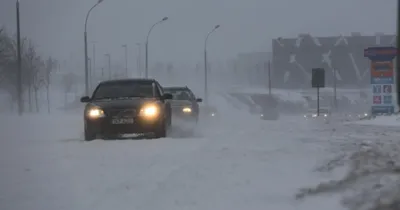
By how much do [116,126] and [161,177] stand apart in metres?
5.75

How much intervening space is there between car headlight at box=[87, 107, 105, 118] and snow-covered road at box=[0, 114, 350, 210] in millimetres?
1964

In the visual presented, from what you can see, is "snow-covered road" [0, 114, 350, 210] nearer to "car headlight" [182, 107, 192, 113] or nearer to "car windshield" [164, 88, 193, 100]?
"car headlight" [182, 107, 192, 113]

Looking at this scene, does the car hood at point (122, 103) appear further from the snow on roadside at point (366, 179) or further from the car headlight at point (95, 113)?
the snow on roadside at point (366, 179)

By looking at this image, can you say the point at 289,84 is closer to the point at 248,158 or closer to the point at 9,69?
the point at 9,69

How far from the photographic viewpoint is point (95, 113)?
45.2 feet

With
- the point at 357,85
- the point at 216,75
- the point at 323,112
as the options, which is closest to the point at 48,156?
the point at 323,112

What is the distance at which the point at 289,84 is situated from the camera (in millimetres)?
110000

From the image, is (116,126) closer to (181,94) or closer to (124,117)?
(124,117)

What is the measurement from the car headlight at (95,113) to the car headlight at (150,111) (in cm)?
85

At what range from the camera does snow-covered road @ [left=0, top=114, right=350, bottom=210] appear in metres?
6.83

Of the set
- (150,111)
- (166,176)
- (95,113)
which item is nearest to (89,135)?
(95,113)

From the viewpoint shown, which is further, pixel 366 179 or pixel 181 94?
pixel 181 94

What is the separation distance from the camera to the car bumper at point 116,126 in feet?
44.9

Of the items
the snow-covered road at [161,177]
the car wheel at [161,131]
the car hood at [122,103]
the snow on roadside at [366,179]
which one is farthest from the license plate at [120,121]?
the snow on roadside at [366,179]
